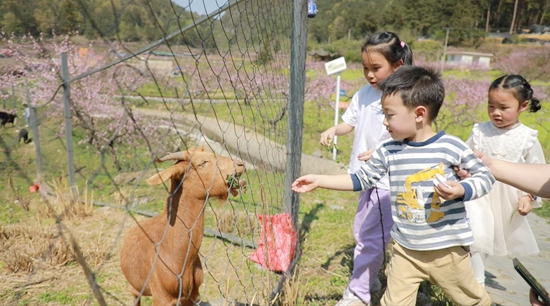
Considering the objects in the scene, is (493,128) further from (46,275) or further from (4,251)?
(4,251)

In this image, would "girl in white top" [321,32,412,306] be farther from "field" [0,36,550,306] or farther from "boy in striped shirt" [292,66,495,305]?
"boy in striped shirt" [292,66,495,305]

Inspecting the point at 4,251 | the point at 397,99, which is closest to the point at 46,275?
the point at 4,251

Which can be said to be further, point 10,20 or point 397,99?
point 397,99

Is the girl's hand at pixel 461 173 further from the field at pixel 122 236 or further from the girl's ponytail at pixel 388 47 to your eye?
the field at pixel 122 236

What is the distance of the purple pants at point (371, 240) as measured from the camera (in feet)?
8.75

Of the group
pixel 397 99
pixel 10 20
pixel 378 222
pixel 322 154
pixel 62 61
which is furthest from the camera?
pixel 322 154

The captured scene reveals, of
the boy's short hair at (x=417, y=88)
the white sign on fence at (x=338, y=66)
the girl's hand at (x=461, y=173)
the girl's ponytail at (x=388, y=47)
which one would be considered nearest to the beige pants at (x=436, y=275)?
the girl's hand at (x=461, y=173)

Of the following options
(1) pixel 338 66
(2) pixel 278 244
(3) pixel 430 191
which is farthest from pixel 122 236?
(1) pixel 338 66

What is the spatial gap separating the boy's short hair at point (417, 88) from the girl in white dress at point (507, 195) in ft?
3.28

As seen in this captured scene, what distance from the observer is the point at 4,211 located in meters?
4.96

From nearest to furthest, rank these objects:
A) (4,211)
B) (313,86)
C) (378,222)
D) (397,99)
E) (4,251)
A: 1. (397,99)
2. (378,222)
3. (4,251)
4. (4,211)
5. (313,86)

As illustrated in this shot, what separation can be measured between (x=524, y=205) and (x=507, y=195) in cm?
18

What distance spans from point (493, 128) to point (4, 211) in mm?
5224

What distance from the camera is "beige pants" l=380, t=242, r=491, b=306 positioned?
2014 millimetres
